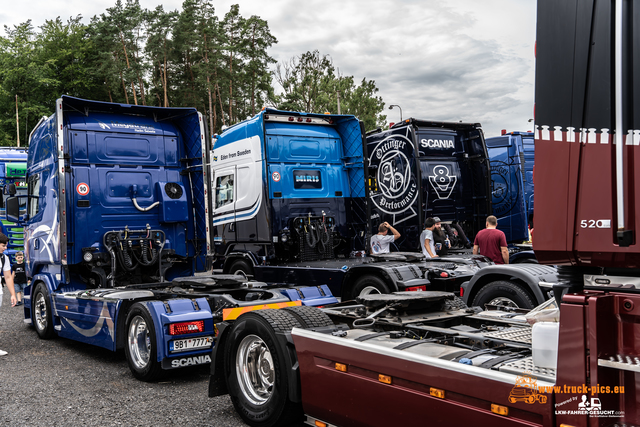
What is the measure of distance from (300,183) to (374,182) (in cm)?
159

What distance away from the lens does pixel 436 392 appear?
9.94 ft

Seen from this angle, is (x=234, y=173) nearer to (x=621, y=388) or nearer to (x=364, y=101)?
(x=621, y=388)

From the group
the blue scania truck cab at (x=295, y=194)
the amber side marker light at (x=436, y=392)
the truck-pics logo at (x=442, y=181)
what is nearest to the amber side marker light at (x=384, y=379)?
the amber side marker light at (x=436, y=392)

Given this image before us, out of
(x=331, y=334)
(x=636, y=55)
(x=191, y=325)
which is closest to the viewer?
(x=636, y=55)

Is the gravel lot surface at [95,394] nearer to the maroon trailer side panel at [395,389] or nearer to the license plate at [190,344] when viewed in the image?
the license plate at [190,344]

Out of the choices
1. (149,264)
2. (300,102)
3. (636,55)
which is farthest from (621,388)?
(300,102)

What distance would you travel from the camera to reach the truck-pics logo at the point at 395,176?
439 inches

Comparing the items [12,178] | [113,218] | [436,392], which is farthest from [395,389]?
[12,178]

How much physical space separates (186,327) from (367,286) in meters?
3.13

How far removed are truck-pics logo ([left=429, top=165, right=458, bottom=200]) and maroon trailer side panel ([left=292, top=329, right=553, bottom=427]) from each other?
7.66 m

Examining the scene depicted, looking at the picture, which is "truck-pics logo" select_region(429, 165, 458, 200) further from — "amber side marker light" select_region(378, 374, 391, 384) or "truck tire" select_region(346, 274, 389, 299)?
"amber side marker light" select_region(378, 374, 391, 384)

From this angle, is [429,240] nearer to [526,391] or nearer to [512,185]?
[512,185]

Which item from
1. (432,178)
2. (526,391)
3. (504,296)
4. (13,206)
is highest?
(432,178)

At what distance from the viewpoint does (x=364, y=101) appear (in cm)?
4181
